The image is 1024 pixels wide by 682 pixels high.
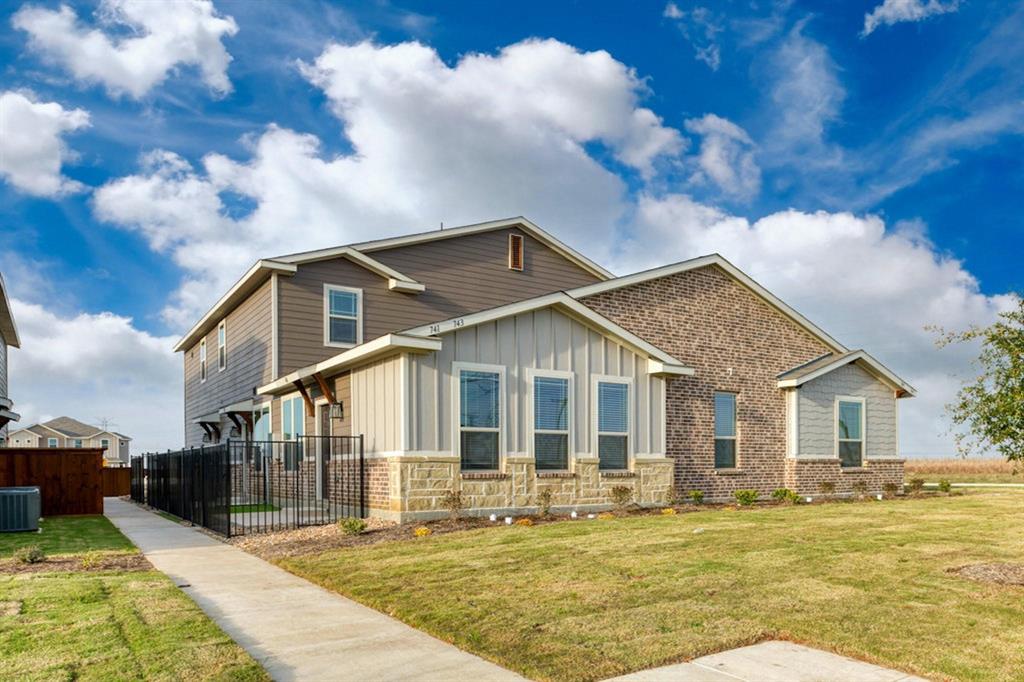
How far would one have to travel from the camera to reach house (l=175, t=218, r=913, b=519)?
14.9m

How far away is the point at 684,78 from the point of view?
1741 centimetres

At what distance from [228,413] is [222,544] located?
40.9 ft

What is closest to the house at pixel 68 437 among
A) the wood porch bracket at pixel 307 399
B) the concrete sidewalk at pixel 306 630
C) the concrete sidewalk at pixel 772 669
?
the wood porch bracket at pixel 307 399

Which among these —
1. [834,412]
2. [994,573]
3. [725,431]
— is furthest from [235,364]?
[994,573]

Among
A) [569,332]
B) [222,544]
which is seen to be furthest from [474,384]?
[222,544]

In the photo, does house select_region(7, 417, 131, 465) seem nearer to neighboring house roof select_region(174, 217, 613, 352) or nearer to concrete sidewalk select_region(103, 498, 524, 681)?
neighboring house roof select_region(174, 217, 613, 352)

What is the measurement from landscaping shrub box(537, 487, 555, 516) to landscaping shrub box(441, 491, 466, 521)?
1791 mm

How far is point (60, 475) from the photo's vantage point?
20.1m

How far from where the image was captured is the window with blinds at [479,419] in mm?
15023

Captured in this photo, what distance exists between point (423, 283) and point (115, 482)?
1787 centimetres

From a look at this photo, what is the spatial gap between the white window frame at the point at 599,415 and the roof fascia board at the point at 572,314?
32.5 inches

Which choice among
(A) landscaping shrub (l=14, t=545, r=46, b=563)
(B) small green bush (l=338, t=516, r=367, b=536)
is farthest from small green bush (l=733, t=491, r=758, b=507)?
(A) landscaping shrub (l=14, t=545, r=46, b=563)

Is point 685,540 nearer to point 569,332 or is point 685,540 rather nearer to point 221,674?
point 569,332

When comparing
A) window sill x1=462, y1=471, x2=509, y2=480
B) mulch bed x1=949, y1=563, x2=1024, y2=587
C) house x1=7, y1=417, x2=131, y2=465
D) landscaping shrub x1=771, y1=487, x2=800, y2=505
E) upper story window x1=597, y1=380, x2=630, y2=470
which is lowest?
house x1=7, y1=417, x2=131, y2=465
